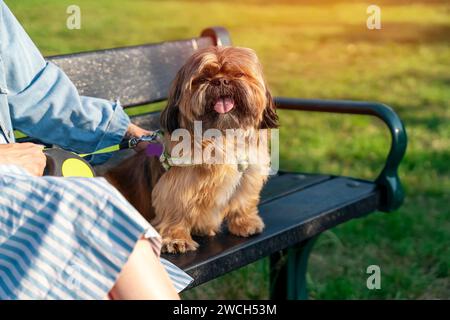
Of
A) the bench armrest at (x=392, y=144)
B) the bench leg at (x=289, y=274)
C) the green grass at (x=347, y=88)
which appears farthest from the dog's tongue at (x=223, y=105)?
the green grass at (x=347, y=88)

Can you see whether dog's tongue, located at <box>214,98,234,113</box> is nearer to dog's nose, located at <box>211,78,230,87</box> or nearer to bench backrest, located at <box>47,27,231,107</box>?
dog's nose, located at <box>211,78,230,87</box>

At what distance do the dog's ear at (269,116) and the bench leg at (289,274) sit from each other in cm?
90

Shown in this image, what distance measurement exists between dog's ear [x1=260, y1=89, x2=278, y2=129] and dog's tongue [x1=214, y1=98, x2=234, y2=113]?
0.18 metres

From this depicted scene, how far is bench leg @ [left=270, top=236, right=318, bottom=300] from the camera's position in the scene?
3715mm

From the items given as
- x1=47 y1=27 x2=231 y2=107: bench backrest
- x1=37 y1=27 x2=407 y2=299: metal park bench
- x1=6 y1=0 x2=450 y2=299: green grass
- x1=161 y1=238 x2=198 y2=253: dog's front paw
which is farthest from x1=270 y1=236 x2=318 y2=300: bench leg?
x1=161 y1=238 x2=198 y2=253: dog's front paw

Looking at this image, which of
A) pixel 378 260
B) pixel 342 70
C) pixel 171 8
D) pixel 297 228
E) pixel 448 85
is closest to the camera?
pixel 297 228

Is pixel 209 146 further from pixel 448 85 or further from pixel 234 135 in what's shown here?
pixel 448 85

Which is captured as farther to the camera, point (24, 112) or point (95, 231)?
point (24, 112)

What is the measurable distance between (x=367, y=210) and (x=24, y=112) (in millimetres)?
1365

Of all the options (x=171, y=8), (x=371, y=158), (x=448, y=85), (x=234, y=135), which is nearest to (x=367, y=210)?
(x=234, y=135)

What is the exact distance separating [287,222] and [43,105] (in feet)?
3.05

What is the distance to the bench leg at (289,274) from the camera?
3.71 meters

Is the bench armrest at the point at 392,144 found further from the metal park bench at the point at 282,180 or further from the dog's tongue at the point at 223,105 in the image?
the dog's tongue at the point at 223,105

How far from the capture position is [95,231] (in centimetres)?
207
